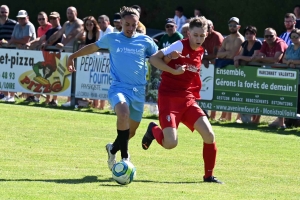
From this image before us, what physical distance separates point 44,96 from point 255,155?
9.49 metres

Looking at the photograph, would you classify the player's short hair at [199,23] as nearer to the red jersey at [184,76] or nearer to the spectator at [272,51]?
the red jersey at [184,76]

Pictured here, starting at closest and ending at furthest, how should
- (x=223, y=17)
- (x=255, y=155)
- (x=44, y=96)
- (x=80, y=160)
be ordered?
1. (x=80, y=160)
2. (x=255, y=155)
3. (x=44, y=96)
4. (x=223, y=17)

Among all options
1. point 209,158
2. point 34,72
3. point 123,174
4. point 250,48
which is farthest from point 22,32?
point 123,174

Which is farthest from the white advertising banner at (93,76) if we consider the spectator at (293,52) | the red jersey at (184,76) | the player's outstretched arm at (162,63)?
the player's outstretched arm at (162,63)

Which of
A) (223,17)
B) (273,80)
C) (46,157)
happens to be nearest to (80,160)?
(46,157)

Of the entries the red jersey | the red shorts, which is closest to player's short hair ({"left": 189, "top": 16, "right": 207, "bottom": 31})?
the red jersey

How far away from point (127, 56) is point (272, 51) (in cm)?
711

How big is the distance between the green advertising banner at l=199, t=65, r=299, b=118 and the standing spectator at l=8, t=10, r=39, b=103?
17.5 ft

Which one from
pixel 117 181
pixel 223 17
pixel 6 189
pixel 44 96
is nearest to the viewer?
pixel 6 189

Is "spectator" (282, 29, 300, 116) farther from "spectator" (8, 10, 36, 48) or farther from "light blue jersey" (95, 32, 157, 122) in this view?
"spectator" (8, 10, 36, 48)

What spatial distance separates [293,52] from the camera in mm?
15930

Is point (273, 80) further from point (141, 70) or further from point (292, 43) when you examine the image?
point (141, 70)

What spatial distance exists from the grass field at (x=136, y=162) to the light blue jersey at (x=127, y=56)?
120 cm

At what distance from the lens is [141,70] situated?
394 inches
